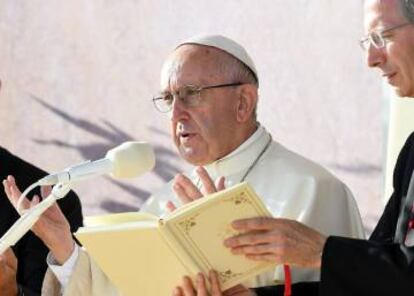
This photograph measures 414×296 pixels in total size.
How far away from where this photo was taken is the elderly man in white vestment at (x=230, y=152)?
4.74 m

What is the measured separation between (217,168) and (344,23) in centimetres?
222

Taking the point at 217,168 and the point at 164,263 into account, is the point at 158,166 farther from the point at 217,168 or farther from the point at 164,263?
the point at 164,263

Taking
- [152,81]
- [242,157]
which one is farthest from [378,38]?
[152,81]

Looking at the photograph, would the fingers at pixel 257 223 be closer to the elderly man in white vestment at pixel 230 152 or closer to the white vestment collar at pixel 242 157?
the elderly man in white vestment at pixel 230 152

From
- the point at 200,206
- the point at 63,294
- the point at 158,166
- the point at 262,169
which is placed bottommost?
the point at 158,166

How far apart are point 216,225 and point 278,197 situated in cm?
142

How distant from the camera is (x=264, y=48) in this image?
7.45m

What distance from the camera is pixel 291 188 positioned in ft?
16.4

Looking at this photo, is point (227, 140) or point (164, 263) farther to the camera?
point (227, 140)

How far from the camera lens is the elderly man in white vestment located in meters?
4.74

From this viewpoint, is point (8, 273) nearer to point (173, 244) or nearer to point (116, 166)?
point (173, 244)

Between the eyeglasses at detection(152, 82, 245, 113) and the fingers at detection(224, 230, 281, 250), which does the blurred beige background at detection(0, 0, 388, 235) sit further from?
the fingers at detection(224, 230, 281, 250)

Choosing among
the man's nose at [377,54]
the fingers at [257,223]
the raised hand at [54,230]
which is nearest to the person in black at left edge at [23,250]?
the raised hand at [54,230]

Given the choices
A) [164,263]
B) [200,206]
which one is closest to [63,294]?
[164,263]
